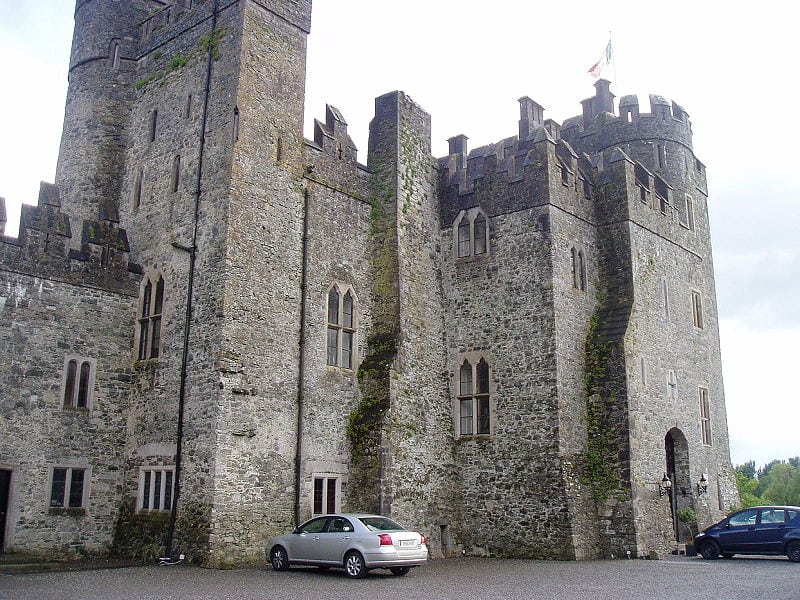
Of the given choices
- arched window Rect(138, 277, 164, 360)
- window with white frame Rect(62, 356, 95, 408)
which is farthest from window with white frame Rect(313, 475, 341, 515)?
window with white frame Rect(62, 356, 95, 408)

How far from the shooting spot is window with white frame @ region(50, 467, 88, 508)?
20062 millimetres

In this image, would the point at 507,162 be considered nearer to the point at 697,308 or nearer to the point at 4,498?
the point at 697,308

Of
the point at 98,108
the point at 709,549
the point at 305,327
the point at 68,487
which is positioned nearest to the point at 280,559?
the point at 68,487

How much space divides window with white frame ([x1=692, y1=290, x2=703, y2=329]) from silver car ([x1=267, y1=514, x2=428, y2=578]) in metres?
16.1

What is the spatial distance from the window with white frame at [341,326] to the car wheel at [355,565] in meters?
6.53

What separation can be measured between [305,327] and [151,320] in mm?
4085

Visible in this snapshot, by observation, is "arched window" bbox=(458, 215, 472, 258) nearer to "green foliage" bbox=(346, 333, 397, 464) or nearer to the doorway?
"green foliage" bbox=(346, 333, 397, 464)

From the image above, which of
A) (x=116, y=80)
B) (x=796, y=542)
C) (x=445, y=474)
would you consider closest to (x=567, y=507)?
(x=445, y=474)

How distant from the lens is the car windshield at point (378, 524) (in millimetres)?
17141

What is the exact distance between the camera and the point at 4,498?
1928 centimetres

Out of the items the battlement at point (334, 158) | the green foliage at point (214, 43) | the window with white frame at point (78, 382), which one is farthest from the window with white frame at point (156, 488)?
the green foliage at point (214, 43)

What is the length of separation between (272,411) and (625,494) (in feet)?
32.3

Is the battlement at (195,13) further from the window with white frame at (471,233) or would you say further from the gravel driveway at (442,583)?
the gravel driveway at (442,583)

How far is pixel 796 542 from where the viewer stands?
2006cm
